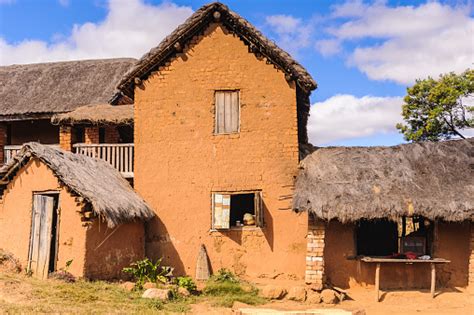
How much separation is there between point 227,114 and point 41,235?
18.4ft

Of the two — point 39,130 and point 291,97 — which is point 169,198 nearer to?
point 291,97

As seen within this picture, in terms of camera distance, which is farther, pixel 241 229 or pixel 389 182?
pixel 241 229

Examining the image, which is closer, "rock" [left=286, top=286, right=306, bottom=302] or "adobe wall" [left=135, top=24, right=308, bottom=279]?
"rock" [left=286, top=286, right=306, bottom=302]

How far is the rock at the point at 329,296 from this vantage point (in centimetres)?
1170

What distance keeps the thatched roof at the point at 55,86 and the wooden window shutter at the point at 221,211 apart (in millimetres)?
7049

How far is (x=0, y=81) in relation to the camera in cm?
2069

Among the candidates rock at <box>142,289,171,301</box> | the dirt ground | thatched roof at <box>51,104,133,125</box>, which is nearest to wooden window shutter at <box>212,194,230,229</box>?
the dirt ground

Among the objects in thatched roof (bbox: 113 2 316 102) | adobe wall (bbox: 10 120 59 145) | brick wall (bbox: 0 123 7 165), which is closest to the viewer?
thatched roof (bbox: 113 2 316 102)

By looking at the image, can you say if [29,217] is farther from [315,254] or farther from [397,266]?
[397,266]

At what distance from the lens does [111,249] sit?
40.5ft

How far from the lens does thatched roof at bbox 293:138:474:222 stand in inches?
485

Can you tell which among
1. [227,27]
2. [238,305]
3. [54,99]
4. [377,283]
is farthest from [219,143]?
[54,99]

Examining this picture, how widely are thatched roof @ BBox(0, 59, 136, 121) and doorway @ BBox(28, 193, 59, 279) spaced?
680cm

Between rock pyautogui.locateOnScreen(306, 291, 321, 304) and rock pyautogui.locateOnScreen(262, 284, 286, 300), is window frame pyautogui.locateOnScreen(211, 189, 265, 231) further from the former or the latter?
rock pyautogui.locateOnScreen(306, 291, 321, 304)
